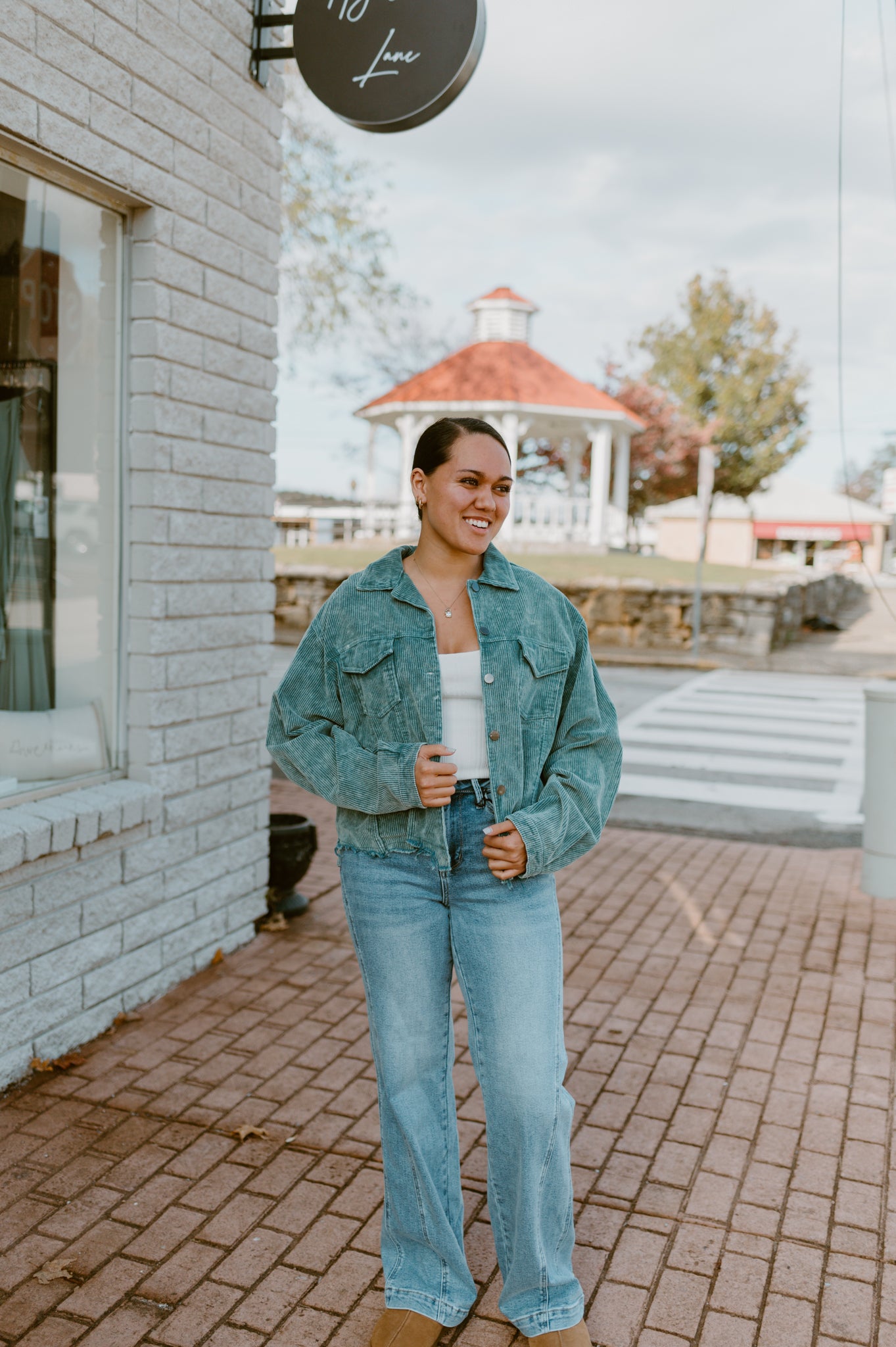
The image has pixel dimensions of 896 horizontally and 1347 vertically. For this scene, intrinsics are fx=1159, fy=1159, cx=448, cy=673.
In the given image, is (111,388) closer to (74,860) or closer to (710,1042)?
(74,860)

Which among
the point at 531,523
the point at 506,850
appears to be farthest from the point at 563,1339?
the point at 531,523

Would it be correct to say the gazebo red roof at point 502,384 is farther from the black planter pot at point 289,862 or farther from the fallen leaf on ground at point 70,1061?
the fallen leaf on ground at point 70,1061

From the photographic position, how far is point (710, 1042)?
436cm

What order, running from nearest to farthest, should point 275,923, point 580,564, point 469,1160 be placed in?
point 469,1160
point 275,923
point 580,564

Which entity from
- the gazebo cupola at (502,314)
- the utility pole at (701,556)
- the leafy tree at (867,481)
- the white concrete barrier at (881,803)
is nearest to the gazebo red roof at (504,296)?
the gazebo cupola at (502,314)

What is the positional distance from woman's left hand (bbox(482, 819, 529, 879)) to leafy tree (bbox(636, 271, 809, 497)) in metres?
35.5

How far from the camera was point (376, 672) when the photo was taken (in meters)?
2.45

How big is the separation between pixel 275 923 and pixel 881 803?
324cm

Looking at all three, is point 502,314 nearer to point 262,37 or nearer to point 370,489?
point 370,489

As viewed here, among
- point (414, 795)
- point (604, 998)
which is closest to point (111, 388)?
point (414, 795)

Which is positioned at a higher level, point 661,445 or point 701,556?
point 661,445

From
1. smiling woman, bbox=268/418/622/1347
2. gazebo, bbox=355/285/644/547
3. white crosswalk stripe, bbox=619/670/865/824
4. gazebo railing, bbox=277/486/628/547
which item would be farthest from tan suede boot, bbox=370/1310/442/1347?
gazebo railing, bbox=277/486/628/547

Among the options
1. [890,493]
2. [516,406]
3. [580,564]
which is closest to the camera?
[890,493]

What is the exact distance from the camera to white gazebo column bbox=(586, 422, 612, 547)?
88.4 feet
